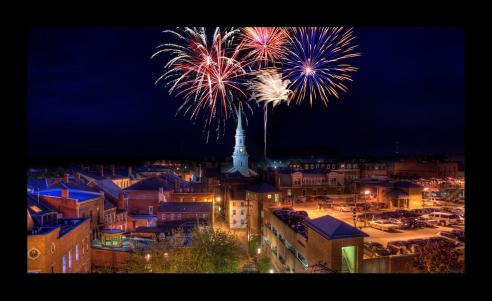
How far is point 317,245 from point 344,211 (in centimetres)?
1034

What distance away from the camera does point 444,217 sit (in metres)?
16.0

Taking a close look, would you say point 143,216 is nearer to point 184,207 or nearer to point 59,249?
point 184,207

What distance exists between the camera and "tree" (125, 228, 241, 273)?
34.1 feet

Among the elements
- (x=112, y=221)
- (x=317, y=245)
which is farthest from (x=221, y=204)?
(x=317, y=245)

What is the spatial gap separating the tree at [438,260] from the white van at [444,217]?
692cm

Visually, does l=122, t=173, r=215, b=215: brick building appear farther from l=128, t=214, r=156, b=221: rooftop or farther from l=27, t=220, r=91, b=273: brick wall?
l=27, t=220, r=91, b=273: brick wall

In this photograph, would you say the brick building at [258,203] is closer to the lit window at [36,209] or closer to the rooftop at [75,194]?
the rooftop at [75,194]

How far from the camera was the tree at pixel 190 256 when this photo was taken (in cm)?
1041
